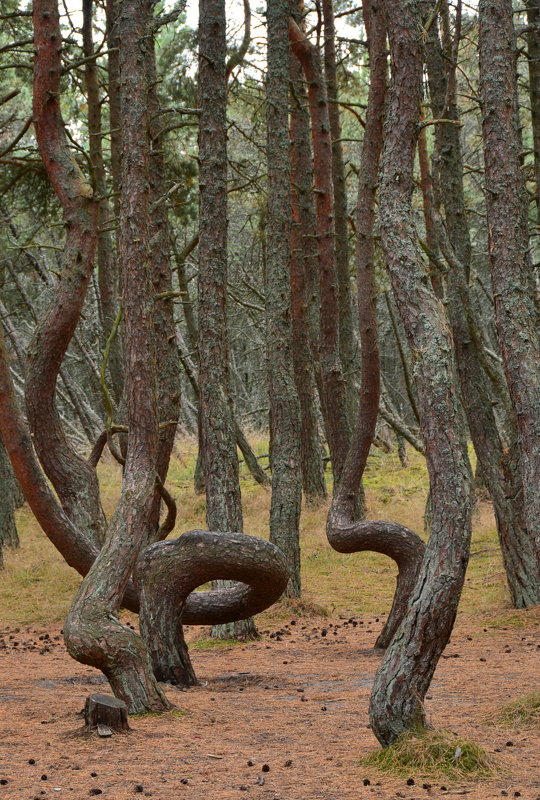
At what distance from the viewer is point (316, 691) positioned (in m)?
7.64

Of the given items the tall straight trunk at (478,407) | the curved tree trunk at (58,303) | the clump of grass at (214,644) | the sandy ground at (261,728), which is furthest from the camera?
the tall straight trunk at (478,407)

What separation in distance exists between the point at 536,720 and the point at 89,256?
584 centimetres

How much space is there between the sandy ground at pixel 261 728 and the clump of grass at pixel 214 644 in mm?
198

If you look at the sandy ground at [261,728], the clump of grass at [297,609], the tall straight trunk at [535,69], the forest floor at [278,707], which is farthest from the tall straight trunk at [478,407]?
the clump of grass at [297,609]

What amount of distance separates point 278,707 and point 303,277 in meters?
10.1

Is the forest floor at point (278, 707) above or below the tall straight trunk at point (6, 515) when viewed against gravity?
below

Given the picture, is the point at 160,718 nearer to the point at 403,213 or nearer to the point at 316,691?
the point at 316,691

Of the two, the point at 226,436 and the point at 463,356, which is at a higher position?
the point at 463,356

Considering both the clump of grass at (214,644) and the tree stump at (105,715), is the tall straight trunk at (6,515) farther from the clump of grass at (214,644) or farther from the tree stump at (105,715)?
the tree stump at (105,715)

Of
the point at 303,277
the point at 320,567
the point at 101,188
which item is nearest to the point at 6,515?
the point at 320,567

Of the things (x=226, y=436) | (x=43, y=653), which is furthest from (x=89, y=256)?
(x=43, y=653)

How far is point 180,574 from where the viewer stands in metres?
7.54

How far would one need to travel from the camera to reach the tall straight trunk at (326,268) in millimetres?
14938

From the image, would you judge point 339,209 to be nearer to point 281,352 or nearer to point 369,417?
point 281,352
